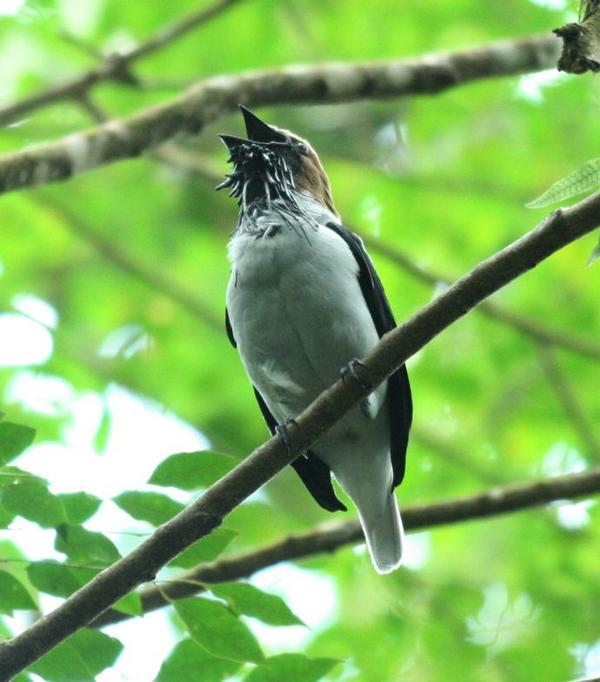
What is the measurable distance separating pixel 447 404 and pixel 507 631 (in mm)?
1953

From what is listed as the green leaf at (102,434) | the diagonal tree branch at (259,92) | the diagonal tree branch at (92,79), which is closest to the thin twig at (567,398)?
the diagonal tree branch at (259,92)

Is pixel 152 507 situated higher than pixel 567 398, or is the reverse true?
pixel 152 507

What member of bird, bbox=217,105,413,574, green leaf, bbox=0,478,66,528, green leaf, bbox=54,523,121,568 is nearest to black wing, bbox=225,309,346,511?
bird, bbox=217,105,413,574

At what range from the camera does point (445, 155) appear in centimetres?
893

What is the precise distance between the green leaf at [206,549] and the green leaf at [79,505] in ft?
1.11

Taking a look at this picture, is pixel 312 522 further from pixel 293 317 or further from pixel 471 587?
pixel 293 317

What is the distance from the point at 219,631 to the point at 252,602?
0.15 metres

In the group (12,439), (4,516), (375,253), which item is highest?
(12,439)

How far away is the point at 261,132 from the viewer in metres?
6.38

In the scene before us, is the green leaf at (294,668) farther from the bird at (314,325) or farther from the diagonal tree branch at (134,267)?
the diagonal tree branch at (134,267)

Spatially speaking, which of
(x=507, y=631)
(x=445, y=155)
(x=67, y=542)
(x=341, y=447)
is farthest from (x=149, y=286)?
(x=67, y=542)

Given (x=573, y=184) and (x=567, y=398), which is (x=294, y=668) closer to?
(x=573, y=184)

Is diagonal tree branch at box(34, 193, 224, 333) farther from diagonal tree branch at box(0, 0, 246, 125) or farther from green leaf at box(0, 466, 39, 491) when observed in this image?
green leaf at box(0, 466, 39, 491)

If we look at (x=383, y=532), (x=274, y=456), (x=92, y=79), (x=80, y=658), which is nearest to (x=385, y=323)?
(x=383, y=532)
